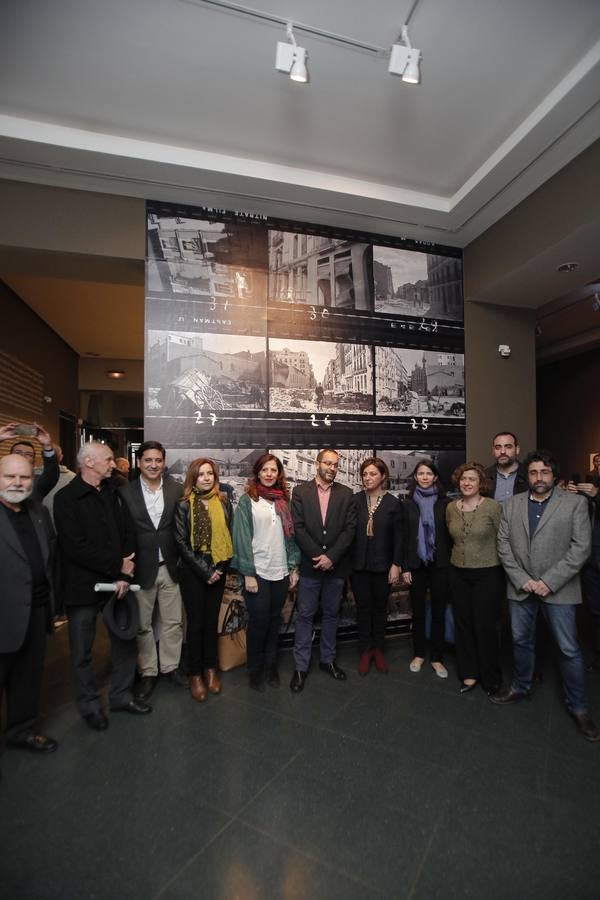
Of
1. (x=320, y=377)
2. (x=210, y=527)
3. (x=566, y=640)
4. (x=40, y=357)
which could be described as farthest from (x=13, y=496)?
(x=40, y=357)

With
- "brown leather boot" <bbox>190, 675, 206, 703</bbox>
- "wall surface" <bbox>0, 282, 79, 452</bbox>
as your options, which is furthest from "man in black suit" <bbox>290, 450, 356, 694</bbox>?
"wall surface" <bbox>0, 282, 79, 452</bbox>

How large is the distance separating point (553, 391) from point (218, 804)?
902cm

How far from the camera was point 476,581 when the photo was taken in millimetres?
3150

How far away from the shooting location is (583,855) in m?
1.87

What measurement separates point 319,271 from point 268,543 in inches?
102

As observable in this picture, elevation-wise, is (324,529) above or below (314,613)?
above

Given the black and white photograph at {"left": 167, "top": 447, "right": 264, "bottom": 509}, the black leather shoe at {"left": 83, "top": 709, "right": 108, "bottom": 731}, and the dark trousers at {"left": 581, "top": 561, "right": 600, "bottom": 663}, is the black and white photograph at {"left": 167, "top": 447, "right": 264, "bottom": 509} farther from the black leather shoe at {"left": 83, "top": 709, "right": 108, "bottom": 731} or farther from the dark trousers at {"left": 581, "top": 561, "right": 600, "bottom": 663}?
the dark trousers at {"left": 581, "top": 561, "right": 600, "bottom": 663}

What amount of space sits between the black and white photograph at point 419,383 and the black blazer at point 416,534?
1183 millimetres

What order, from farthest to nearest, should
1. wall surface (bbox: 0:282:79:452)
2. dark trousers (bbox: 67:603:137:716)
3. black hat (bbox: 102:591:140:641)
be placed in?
wall surface (bbox: 0:282:79:452) < black hat (bbox: 102:591:140:641) < dark trousers (bbox: 67:603:137:716)

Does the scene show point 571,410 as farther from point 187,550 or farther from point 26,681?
point 26,681

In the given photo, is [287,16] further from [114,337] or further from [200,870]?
[114,337]

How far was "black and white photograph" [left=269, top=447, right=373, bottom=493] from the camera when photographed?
13.5 ft

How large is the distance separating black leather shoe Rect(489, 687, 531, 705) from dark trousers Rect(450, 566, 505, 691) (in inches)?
2.4

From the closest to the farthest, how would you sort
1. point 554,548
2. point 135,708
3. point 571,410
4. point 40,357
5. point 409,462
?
point 554,548 < point 135,708 < point 409,462 < point 40,357 < point 571,410
